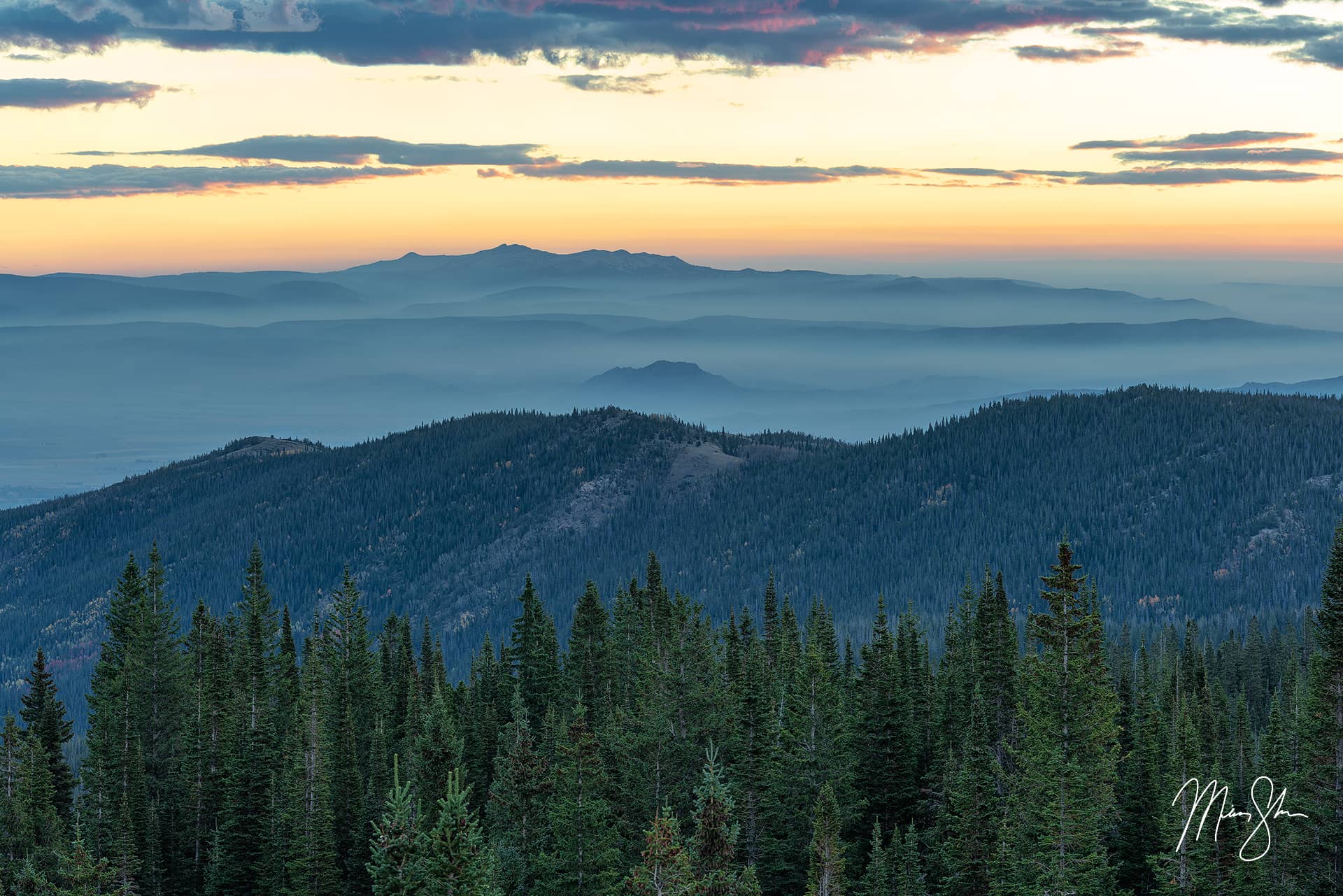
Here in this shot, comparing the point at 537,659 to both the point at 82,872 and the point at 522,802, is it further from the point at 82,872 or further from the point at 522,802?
the point at 82,872

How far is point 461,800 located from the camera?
4366 centimetres

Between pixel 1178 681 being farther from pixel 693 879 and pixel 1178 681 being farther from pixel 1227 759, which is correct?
pixel 693 879

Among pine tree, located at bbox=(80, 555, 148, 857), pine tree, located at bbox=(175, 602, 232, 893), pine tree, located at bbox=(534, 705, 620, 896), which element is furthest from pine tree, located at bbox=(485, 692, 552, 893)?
pine tree, located at bbox=(175, 602, 232, 893)

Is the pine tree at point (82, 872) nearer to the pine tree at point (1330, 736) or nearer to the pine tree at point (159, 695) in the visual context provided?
the pine tree at point (159, 695)

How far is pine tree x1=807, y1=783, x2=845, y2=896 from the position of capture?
5147 centimetres

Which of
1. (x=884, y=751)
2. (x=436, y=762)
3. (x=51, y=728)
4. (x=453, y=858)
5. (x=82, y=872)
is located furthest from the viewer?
(x=51, y=728)

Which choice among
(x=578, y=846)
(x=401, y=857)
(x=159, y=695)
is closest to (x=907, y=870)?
(x=578, y=846)

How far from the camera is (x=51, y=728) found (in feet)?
285

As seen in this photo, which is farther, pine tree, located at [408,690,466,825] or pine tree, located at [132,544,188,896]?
pine tree, located at [132,544,188,896]

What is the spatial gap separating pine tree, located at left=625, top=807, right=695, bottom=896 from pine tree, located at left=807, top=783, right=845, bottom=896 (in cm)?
697

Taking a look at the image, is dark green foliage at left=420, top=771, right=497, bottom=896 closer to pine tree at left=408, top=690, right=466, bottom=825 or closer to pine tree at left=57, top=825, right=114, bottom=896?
pine tree at left=57, top=825, right=114, bottom=896
